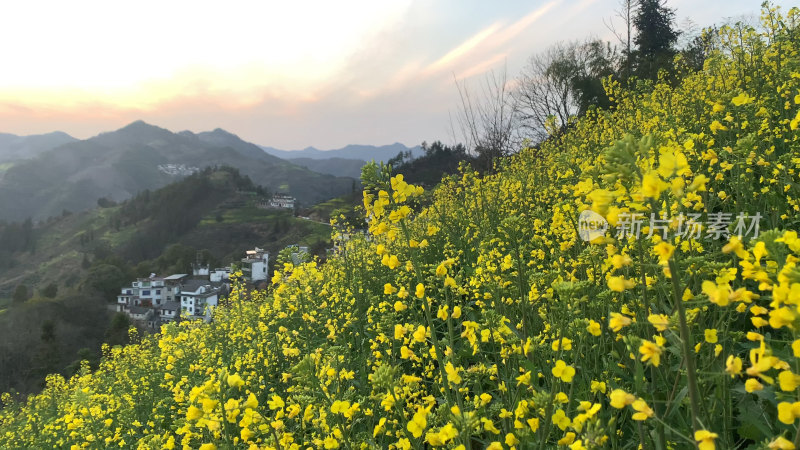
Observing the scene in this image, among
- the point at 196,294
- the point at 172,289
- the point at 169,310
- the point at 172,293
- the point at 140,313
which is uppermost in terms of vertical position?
the point at 172,289

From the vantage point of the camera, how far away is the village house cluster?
84.8 m

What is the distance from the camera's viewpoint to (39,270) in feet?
398

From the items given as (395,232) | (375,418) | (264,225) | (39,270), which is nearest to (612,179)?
(395,232)

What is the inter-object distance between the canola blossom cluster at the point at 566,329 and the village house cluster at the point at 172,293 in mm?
76898

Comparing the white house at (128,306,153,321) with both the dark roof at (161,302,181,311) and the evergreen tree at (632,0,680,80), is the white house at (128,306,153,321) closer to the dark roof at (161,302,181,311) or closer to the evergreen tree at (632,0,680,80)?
the dark roof at (161,302,181,311)

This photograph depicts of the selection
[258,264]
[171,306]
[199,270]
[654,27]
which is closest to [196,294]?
[171,306]

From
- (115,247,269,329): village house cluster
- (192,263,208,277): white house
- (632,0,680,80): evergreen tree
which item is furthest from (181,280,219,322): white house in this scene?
(632,0,680,80): evergreen tree

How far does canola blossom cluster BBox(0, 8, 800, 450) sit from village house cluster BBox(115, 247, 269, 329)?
76.9 metres

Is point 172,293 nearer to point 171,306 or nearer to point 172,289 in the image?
point 172,289

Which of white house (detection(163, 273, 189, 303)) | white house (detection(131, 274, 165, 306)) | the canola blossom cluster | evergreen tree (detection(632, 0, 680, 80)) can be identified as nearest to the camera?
the canola blossom cluster

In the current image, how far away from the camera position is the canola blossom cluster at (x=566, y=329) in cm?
174

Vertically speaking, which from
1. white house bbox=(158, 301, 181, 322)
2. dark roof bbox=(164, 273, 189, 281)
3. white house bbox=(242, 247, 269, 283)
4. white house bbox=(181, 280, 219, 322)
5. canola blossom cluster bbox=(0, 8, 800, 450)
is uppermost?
canola blossom cluster bbox=(0, 8, 800, 450)

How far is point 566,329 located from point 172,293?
107797 millimetres

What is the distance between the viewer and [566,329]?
2.77 metres
